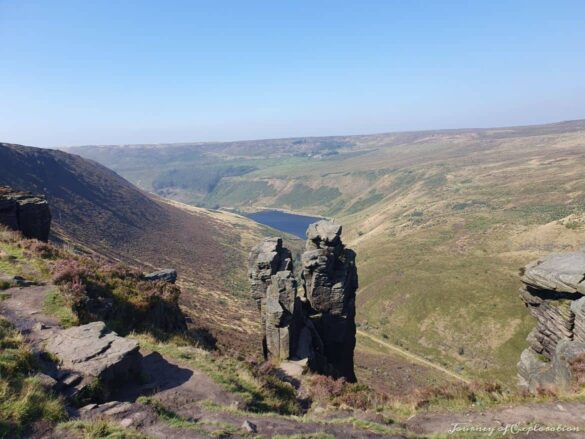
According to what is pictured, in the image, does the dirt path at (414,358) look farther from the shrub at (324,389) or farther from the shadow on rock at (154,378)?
the shadow on rock at (154,378)

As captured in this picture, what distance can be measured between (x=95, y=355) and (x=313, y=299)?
1882cm

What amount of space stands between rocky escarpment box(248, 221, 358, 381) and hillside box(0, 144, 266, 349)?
22.3 meters

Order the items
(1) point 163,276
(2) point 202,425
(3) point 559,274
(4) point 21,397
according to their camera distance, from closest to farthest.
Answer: (4) point 21,397
(2) point 202,425
(3) point 559,274
(1) point 163,276

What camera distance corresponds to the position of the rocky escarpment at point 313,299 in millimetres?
26484

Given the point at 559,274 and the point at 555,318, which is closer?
the point at 559,274

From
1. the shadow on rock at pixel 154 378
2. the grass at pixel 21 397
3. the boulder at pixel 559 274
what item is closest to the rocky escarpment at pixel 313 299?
the shadow on rock at pixel 154 378

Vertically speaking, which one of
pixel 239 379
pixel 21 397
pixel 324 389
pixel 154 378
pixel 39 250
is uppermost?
pixel 39 250

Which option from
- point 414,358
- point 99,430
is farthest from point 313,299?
point 414,358

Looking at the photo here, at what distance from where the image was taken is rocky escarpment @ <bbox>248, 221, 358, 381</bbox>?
86.9 feet

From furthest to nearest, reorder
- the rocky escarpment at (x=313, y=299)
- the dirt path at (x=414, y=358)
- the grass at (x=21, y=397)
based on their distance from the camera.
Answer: the dirt path at (x=414, y=358)
the rocky escarpment at (x=313, y=299)
the grass at (x=21, y=397)

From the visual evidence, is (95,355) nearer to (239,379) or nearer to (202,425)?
(202,425)

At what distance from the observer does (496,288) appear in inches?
3216

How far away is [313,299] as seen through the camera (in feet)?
102

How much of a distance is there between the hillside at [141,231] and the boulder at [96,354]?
1417 inches
